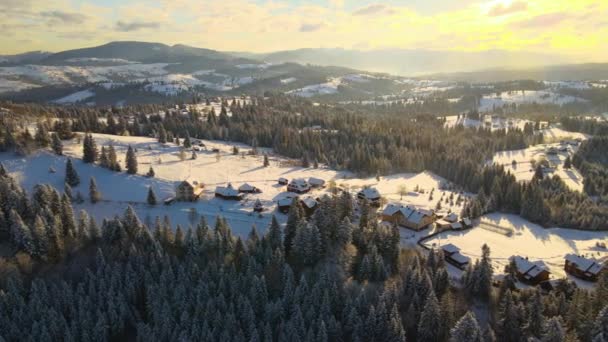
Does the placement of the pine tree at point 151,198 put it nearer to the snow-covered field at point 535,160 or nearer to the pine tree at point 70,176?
the pine tree at point 70,176

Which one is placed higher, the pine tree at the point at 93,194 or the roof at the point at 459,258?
the pine tree at the point at 93,194

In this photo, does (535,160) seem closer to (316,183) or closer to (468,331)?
A: (316,183)

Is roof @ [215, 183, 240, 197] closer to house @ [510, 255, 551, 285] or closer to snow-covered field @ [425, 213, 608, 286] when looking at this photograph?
snow-covered field @ [425, 213, 608, 286]

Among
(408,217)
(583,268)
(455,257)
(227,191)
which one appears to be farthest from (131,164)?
(583,268)

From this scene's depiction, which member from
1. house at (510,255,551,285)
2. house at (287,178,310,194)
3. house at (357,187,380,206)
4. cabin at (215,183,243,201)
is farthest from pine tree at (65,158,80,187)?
house at (510,255,551,285)

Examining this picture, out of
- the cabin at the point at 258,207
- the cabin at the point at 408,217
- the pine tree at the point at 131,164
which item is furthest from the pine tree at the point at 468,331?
the pine tree at the point at 131,164

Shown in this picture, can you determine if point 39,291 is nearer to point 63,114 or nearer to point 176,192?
point 176,192

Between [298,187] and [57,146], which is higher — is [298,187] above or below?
below
